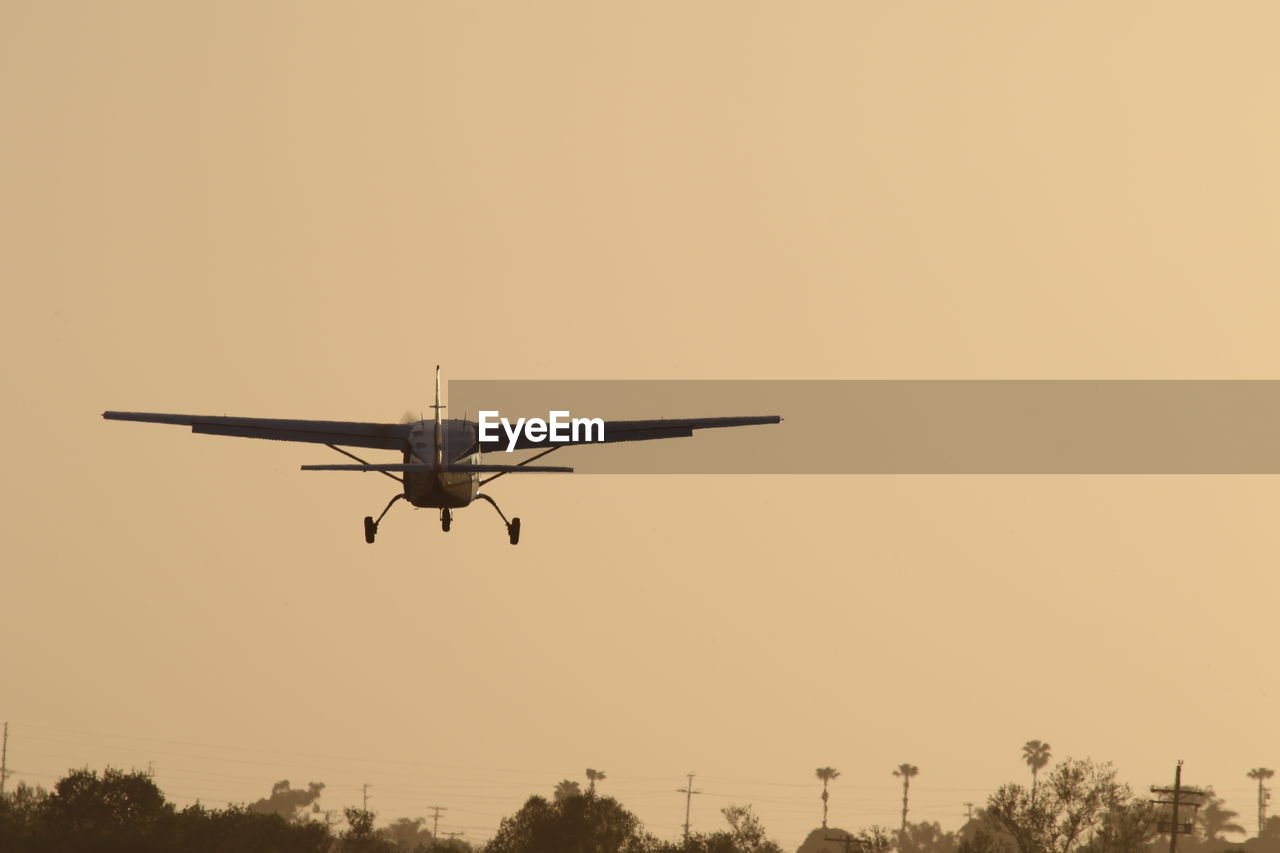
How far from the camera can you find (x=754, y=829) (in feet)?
542

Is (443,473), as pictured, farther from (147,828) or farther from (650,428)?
(147,828)

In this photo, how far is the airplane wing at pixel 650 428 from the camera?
57.1 meters

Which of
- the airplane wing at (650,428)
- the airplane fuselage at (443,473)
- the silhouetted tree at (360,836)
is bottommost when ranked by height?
the silhouetted tree at (360,836)

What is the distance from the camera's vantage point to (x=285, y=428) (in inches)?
2251

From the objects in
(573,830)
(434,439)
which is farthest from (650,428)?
(573,830)

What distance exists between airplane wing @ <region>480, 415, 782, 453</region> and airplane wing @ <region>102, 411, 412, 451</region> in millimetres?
3352

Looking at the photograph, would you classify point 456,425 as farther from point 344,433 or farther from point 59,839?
point 59,839

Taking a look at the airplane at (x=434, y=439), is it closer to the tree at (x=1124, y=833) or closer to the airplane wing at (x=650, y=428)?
the airplane wing at (x=650, y=428)

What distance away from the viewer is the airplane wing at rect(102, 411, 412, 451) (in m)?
55.9

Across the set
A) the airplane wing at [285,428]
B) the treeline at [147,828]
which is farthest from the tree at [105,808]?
the airplane wing at [285,428]

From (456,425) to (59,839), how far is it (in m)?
108

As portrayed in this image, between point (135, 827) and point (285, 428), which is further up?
point (285, 428)

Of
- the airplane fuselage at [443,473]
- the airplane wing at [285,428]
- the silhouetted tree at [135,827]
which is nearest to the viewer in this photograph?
the airplane fuselage at [443,473]

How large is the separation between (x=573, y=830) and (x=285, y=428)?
9648 centimetres
